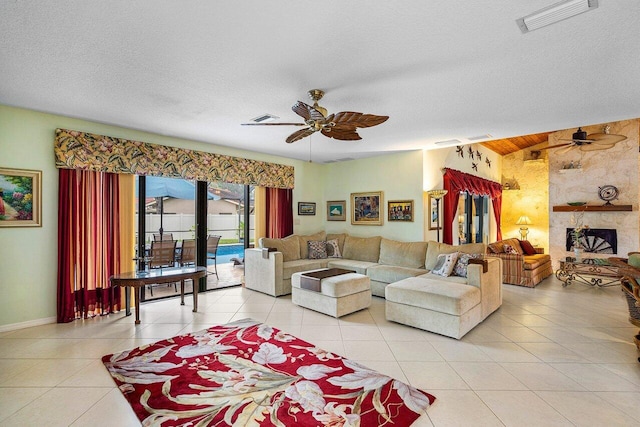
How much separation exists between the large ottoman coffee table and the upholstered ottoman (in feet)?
1.73

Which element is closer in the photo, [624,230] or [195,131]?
[195,131]

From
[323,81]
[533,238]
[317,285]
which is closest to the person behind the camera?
[323,81]

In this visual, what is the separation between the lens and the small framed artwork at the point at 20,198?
350cm

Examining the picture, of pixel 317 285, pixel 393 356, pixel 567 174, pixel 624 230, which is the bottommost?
pixel 393 356

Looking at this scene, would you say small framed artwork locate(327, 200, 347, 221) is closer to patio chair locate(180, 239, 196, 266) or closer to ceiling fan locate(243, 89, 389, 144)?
patio chair locate(180, 239, 196, 266)

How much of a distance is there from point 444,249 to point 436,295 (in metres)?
1.69

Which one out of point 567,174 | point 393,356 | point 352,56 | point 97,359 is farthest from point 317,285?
point 567,174

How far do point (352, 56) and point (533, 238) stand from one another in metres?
8.60

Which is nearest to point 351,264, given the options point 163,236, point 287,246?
point 287,246

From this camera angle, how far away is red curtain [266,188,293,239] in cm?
632

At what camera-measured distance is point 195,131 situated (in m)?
4.54

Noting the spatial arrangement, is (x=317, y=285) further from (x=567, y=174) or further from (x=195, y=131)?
(x=567, y=174)

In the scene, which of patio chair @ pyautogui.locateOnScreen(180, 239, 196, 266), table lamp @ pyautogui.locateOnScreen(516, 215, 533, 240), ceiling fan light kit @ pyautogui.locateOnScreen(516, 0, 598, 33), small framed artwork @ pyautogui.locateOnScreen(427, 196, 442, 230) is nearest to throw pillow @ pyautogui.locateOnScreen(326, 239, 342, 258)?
small framed artwork @ pyautogui.locateOnScreen(427, 196, 442, 230)

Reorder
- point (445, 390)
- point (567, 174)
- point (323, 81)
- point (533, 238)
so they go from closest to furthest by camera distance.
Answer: point (445, 390), point (323, 81), point (567, 174), point (533, 238)
